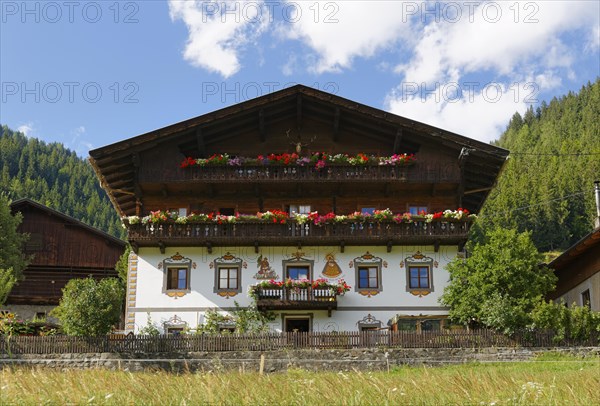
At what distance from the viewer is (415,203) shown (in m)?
32.3

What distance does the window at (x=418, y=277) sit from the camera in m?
30.6

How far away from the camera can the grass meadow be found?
9398mm

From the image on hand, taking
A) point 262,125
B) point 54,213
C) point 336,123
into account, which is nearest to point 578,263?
point 336,123

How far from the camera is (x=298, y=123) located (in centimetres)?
3303

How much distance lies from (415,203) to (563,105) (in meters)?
129

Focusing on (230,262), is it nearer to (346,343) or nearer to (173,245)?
(173,245)

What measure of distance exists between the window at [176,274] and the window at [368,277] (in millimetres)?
6775

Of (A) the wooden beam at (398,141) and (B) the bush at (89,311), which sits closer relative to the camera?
(B) the bush at (89,311)

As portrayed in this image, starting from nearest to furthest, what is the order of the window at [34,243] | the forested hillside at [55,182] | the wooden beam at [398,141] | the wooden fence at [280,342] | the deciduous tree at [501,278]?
1. the wooden fence at [280,342]
2. the deciduous tree at [501,278]
3. the wooden beam at [398,141]
4. the window at [34,243]
5. the forested hillside at [55,182]

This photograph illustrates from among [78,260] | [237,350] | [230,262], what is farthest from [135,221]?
[78,260]

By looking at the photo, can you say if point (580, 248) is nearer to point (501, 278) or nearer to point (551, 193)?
point (501, 278)

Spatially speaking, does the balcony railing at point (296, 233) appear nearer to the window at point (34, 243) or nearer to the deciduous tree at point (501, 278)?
the deciduous tree at point (501, 278)

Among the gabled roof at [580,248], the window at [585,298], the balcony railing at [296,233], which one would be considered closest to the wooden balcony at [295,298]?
the balcony railing at [296,233]

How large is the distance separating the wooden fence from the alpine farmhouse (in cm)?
278
